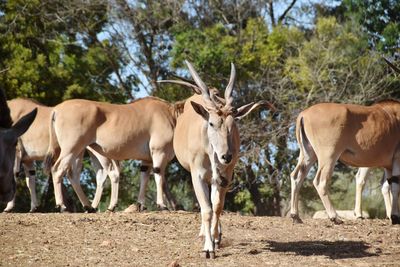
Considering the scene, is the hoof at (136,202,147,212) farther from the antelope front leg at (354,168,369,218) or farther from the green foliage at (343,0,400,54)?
the green foliage at (343,0,400,54)

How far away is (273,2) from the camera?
86.4 feet

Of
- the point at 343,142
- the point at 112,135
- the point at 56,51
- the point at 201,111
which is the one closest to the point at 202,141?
the point at 201,111

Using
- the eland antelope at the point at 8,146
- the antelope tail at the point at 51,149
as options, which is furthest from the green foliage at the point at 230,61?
the eland antelope at the point at 8,146

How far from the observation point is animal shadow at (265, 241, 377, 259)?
33.1ft

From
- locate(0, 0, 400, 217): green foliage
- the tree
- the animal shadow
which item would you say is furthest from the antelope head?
the tree

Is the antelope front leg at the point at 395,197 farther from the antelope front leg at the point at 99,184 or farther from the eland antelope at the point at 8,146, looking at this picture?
the eland antelope at the point at 8,146

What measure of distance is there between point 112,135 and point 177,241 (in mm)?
4642

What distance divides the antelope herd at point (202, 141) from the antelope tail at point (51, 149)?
18 mm

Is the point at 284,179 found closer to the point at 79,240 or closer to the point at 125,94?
the point at 125,94

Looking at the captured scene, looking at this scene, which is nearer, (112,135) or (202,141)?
(202,141)

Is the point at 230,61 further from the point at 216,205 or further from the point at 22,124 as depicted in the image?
the point at 22,124

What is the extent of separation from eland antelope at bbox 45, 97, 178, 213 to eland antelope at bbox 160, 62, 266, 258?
175 inches

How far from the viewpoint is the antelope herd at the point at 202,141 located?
9.76 meters

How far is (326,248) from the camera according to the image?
34.5 ft
